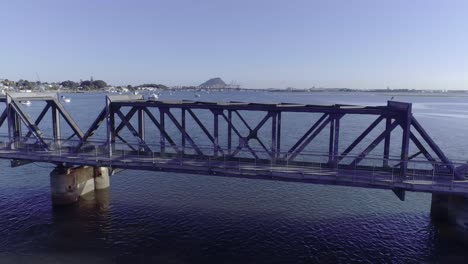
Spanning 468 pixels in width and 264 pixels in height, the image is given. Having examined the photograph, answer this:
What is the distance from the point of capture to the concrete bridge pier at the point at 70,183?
3075 cm

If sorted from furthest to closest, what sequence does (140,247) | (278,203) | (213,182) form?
(213,182) < (278,203) < (140,247)

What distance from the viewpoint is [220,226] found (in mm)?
27062

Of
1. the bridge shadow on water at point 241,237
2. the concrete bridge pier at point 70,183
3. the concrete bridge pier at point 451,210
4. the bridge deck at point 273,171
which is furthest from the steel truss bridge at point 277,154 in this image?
the bridge shadow on water at point 241,237

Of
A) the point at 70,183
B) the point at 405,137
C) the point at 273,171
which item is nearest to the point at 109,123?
the point at 70,183

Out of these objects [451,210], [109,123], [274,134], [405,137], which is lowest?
[451,210]

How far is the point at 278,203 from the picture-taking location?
32188 millimetres

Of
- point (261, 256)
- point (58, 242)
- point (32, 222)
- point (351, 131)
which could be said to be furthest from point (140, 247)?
point (351, 131)

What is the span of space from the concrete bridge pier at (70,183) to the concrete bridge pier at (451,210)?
32025 mm

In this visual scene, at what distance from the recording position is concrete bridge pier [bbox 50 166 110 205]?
30750 millimetres

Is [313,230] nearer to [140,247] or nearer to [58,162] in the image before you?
[140,247]

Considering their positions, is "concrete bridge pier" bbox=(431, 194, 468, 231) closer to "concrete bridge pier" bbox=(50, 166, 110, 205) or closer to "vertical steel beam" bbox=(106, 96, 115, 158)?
"vertical steel beam" bbox=(106, 96, 115, 158)

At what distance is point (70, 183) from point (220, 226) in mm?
15027

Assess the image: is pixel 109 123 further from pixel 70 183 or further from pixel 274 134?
pixel 274 134

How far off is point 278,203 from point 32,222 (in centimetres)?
2113
